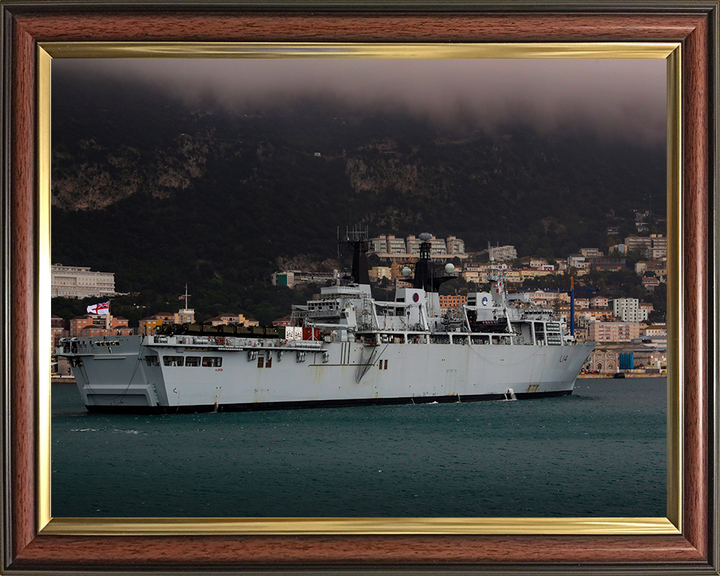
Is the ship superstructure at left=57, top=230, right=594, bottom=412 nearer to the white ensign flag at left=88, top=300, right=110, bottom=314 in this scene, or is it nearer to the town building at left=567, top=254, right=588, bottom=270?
the white ensign flag at left=88, top=300, right=110, bottom=314

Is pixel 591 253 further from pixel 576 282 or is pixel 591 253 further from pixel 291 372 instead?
pixel 291 372

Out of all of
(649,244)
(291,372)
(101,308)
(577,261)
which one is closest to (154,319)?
(101,308)

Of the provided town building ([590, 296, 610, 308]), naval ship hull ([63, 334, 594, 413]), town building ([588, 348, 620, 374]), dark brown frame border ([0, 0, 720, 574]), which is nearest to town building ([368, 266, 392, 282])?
naval ship hull ([63, 334, 594, 413])

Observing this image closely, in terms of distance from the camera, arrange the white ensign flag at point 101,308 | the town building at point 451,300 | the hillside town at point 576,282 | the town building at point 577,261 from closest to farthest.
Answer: the hillside town at point 576,282
the town building at point 577,261
the white ensign flag at point 101,308
the town building at point 451,300

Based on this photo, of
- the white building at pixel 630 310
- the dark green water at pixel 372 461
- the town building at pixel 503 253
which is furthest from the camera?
the town building at pixel 503 253

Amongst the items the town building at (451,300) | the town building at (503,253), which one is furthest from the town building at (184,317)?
the town building at (451,300)

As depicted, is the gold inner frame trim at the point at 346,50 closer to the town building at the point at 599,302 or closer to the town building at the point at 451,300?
the town building at the point at 599,302
